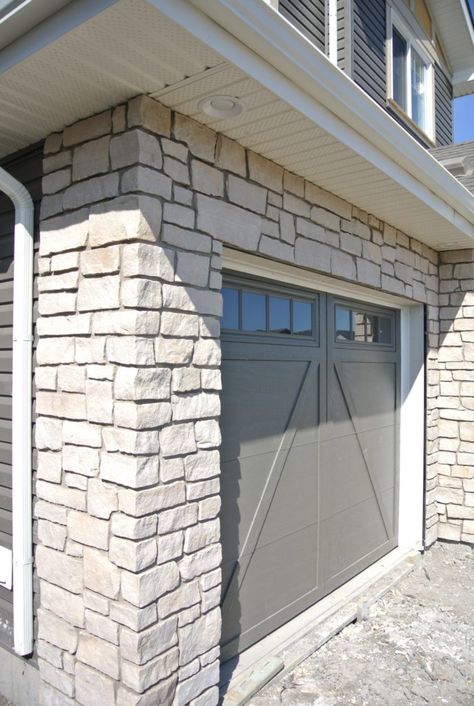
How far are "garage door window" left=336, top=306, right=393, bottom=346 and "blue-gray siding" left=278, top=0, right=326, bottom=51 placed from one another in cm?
320

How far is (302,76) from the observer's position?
221 centimetres

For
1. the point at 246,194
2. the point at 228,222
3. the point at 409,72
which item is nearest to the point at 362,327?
the point at 246,194

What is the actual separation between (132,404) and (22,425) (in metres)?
0.79

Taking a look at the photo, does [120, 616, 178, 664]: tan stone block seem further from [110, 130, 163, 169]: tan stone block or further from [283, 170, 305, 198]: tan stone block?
[283, 170, 305, 198]: tan stone block

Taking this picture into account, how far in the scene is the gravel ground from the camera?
2.97 metres

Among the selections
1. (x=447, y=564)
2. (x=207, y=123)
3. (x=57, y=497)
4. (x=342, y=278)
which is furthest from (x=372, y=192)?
(x=447, y=564)

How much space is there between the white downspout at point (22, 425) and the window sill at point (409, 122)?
19.3 feet

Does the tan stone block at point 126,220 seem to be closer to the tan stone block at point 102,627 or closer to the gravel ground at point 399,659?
the tan stone block at point 102,627

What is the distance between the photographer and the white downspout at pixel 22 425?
260 centimetres

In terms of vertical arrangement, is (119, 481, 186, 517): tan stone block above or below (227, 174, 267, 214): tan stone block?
below

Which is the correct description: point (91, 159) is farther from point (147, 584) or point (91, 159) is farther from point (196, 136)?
point (147, 584)

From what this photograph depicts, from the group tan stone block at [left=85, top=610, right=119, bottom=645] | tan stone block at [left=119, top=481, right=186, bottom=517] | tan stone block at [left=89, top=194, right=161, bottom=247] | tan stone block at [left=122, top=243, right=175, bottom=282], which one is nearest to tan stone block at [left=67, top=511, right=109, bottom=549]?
tan stone block at [left=119, top=481, right=186, bottom=517]

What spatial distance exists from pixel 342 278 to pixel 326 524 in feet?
6.05

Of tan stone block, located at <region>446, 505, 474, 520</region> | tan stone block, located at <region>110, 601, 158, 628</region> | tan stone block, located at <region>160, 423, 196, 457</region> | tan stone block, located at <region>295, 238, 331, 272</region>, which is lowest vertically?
tan stone block, located at <region>446, 505, 474, 520</region>
